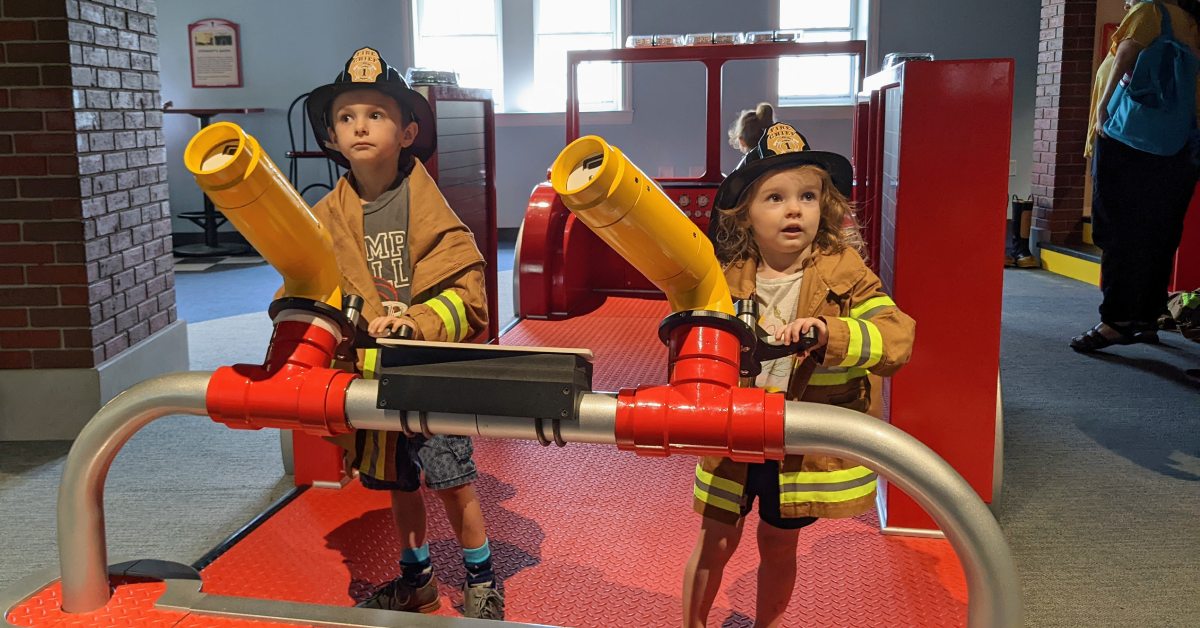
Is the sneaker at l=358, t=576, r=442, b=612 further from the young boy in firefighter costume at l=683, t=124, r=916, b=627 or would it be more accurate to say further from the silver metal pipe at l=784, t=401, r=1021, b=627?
the silver metal pipe at l=784, t=401, r=1021, b=627

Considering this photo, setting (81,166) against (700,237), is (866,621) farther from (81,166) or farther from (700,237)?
(81,166)

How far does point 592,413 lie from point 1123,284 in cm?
447

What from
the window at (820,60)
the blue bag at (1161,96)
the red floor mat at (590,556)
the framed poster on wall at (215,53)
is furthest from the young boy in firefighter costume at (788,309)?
the framed poster on wall at (215,53)

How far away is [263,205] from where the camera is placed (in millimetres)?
1204

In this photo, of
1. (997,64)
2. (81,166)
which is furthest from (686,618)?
(81,166)

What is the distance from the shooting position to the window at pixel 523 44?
30.3 feet

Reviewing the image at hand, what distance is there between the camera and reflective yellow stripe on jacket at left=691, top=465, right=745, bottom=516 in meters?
1.88

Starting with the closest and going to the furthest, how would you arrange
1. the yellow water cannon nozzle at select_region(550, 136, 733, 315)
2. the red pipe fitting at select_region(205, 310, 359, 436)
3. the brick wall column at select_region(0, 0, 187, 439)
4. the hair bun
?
the yellow water cannon nozzle at select_region(550, 136, 733, 315)
the red pipe fitting at select_region(205, 310, 359, 436)
the brick wall column at select_region(0, 0, 187, 439)
the hair bun

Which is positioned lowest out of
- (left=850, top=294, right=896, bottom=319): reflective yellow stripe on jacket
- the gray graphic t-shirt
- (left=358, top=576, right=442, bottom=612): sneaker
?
(left=358, top=576, right=442, bottom=612): sneaker

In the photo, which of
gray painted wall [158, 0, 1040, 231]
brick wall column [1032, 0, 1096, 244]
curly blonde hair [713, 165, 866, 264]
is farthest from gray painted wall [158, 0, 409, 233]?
curly blonde hair [713, 165, 866, 264]

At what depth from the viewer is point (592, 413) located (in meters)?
1.19

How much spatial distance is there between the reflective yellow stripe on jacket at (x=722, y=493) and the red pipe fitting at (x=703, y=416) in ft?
2.26

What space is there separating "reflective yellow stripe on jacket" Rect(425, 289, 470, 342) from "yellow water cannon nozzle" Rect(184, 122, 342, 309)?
0.56m

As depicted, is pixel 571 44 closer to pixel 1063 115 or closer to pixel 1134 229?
pixel 1063 115
